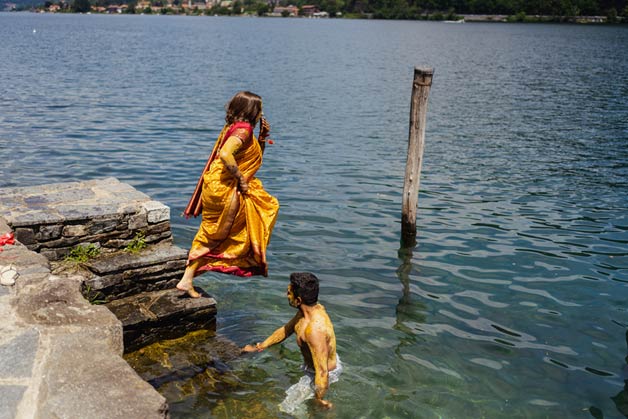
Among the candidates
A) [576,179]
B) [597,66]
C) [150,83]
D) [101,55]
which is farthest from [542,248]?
[101,55]

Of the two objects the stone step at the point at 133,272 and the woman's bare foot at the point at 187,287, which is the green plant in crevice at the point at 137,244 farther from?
the woman's bare foot at the point at 187,287

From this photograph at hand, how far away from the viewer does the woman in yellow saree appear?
6691 mm

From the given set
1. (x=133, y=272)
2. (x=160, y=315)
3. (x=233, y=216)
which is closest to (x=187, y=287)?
(x=160, y=315)

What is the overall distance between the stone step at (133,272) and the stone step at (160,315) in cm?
11

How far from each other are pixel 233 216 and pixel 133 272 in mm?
1406

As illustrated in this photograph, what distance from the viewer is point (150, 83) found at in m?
32.6

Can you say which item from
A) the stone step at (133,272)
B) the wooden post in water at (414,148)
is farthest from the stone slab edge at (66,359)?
the wooden post in water at (414,148)

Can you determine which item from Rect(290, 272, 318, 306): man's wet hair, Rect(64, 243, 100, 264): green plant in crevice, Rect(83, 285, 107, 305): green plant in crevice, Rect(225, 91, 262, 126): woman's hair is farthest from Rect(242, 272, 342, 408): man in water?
Rect(64, 243, 100, 264): green plant in crevice

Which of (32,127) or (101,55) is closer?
(32,127)

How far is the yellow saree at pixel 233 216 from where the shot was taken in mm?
6820

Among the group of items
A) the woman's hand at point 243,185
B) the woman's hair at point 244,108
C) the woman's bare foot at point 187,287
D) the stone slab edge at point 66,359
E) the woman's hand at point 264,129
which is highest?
the woman's hair at point 244,108

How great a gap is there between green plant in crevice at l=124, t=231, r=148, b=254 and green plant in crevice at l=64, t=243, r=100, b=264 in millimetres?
359

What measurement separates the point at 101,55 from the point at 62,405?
4835 cm

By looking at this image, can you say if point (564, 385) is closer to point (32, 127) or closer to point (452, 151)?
point (452, 151)
